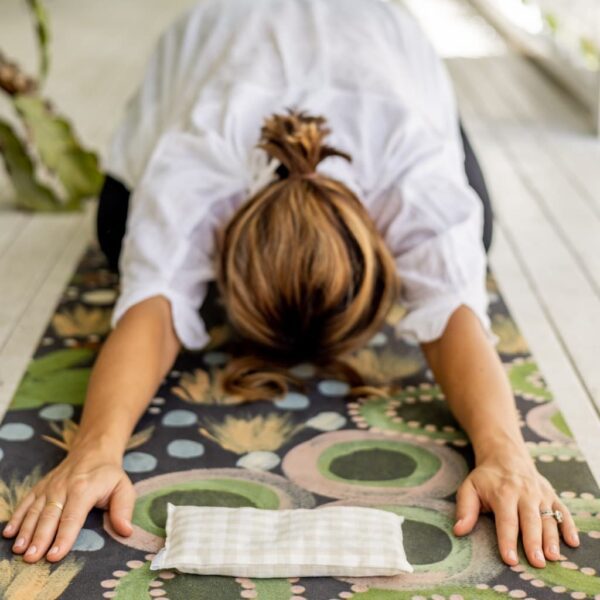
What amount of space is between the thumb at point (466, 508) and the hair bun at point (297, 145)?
1.96 ft

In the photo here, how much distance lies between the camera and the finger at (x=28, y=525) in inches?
53.4

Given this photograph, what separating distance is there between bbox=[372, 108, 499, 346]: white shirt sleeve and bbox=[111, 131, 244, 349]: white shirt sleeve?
0.95 feet

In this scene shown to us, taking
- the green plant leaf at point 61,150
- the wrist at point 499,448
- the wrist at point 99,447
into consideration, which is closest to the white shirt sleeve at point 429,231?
the wrist at point 499,448

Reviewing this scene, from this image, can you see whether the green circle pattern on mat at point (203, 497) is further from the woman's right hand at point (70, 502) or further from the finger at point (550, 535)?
the finger at point (550, 535)

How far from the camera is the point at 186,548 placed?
1.34m

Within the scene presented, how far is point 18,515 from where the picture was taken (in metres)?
1.40

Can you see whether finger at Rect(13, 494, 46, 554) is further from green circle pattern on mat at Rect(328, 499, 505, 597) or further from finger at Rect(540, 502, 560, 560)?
finger at Rect(540, 502, 560, 560)

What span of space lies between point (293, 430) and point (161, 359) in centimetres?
25

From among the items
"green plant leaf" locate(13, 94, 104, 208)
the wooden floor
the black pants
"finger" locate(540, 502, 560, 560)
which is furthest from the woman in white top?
"green plant leaf" locate(13, 94, 104, 208)

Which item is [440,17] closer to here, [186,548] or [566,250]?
[566,250]

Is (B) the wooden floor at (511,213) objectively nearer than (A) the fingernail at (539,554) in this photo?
No

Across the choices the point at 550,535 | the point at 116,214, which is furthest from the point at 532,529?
the point at 116,214

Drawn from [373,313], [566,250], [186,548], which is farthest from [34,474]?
[566,250]

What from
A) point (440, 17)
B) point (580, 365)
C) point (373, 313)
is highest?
point (373, 313)
